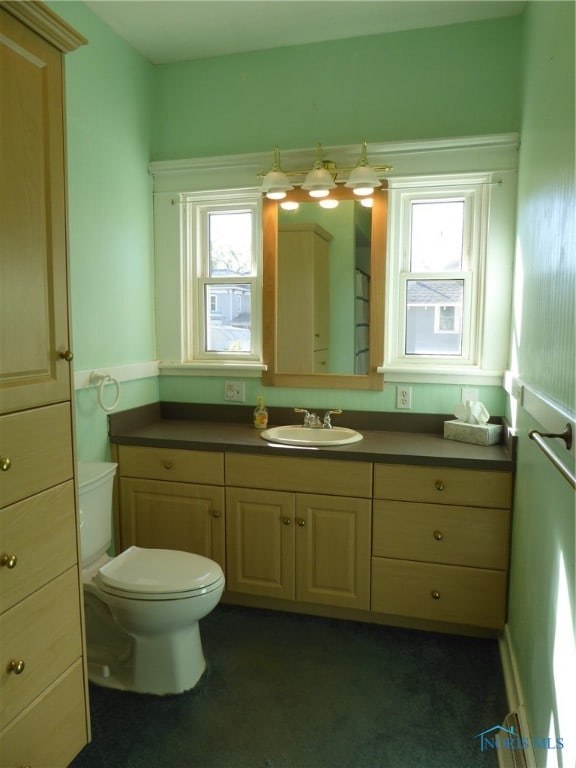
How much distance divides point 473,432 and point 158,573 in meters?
1.47

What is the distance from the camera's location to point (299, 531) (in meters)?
2.40

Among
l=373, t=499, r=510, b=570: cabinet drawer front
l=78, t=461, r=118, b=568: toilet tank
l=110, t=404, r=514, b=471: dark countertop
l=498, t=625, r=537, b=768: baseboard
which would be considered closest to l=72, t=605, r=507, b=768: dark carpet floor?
l=498, t=625, r=537, b=768: baseboard

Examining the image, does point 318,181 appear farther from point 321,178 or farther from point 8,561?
point 8,561

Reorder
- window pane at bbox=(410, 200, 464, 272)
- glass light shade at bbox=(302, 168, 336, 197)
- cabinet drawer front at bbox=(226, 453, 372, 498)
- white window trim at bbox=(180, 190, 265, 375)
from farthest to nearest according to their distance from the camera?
1. white window trim at bbox=(180, 190, 265, 375)
2. window pane at bbox=(410, 200, 464, 272)
3. glass light shade at bbox=(302, 168, 336, 197)
4. cabinet drawer front at bbox=(226, 453, 372, 498)

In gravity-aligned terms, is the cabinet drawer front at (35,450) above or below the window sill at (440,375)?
below

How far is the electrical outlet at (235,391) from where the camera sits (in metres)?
2.91

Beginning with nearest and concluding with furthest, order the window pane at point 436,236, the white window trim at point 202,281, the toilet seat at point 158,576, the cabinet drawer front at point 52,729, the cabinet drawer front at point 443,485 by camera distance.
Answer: the cabinet drawer front at point 52,729, the toilet seat at point 158,576, the cabinet drawer front at point 443,485, the window pane at point 436,236, the white window trim at point 202,281

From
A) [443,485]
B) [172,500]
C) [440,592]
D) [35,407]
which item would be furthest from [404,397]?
[35,407]

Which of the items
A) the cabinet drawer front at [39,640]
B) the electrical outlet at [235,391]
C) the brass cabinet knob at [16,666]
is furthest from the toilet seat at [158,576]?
the electrical outlet at [235,391]

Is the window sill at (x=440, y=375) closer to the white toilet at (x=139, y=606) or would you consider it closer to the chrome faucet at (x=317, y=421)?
the chrome faucet at (x=317, y=421)

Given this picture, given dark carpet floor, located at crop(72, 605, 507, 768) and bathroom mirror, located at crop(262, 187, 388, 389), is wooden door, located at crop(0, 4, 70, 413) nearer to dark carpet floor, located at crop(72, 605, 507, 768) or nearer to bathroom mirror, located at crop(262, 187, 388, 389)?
dark carpet floor, located at crop(72, 605, 507, 768)

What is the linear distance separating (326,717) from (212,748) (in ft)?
1.30

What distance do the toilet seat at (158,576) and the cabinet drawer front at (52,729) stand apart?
1.04 feet

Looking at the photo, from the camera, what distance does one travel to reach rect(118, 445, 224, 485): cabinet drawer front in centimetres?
247
